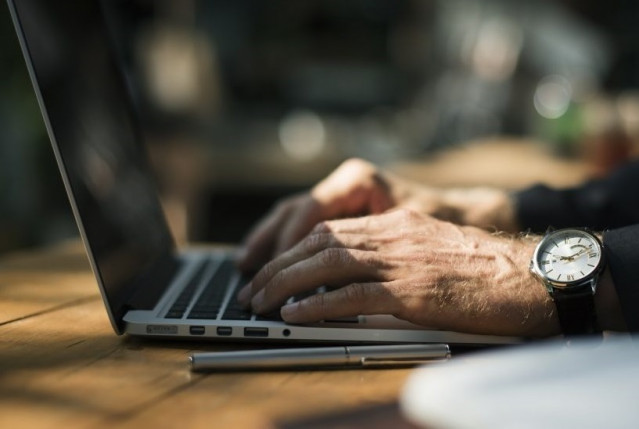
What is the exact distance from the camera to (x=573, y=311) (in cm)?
71

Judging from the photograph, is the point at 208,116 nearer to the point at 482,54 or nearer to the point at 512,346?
the point at 482,54

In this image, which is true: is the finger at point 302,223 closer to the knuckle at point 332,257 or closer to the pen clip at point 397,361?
the knuckle at point 332,257

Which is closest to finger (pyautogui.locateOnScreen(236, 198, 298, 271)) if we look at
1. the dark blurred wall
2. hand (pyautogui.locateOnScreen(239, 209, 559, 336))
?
hand (pyautogui.locateOnScreen(239, 209, 559, 336))

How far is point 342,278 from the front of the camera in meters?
0.72

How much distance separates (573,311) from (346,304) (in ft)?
0.69

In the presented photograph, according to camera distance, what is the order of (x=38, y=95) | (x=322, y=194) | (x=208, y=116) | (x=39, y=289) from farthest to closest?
1. (x=208, y=116)
2. (x=322, y=194)
3. (x=39, y=289)
4. (x=38, y=95)

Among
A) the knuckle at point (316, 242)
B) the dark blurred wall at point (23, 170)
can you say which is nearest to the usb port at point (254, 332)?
the knuckle at point (316, 242)

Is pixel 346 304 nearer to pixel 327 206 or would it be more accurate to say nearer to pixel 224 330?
pixel 224 330

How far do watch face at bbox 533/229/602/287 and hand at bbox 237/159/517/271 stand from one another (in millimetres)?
318

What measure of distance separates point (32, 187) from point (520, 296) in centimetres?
267

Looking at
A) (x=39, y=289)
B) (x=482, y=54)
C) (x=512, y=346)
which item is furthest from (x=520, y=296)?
(x=482, y=54)

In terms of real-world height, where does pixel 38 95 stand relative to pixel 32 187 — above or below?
above

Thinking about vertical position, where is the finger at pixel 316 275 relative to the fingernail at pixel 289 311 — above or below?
above

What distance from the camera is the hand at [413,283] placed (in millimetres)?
685
